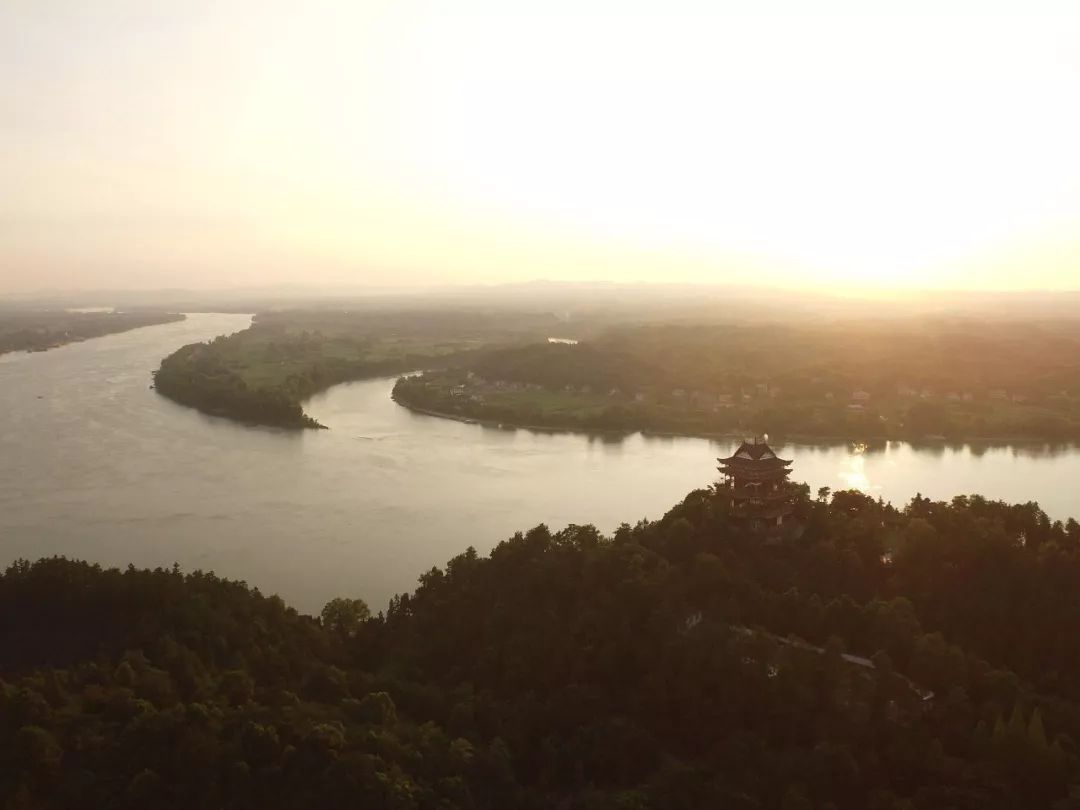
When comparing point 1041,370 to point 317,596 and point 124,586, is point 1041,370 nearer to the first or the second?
point 317,596

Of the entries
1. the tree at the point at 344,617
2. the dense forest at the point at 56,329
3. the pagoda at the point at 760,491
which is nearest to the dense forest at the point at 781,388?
the pagoda at the point at 760,491

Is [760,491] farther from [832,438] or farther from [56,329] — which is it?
[56,329]

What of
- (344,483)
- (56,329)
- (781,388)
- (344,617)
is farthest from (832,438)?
(56,329)

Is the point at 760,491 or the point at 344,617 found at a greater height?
the point at 760,491

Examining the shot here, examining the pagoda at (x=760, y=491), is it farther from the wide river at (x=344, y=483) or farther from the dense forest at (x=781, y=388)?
the dense forest at (x=781, y=388)

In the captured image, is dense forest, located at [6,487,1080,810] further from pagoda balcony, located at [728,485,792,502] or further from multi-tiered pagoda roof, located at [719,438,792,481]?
multi-tiered pagoda roof, located at [719,438,792,481]

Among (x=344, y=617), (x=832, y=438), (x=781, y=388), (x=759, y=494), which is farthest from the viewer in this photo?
(x=781, y=388)
